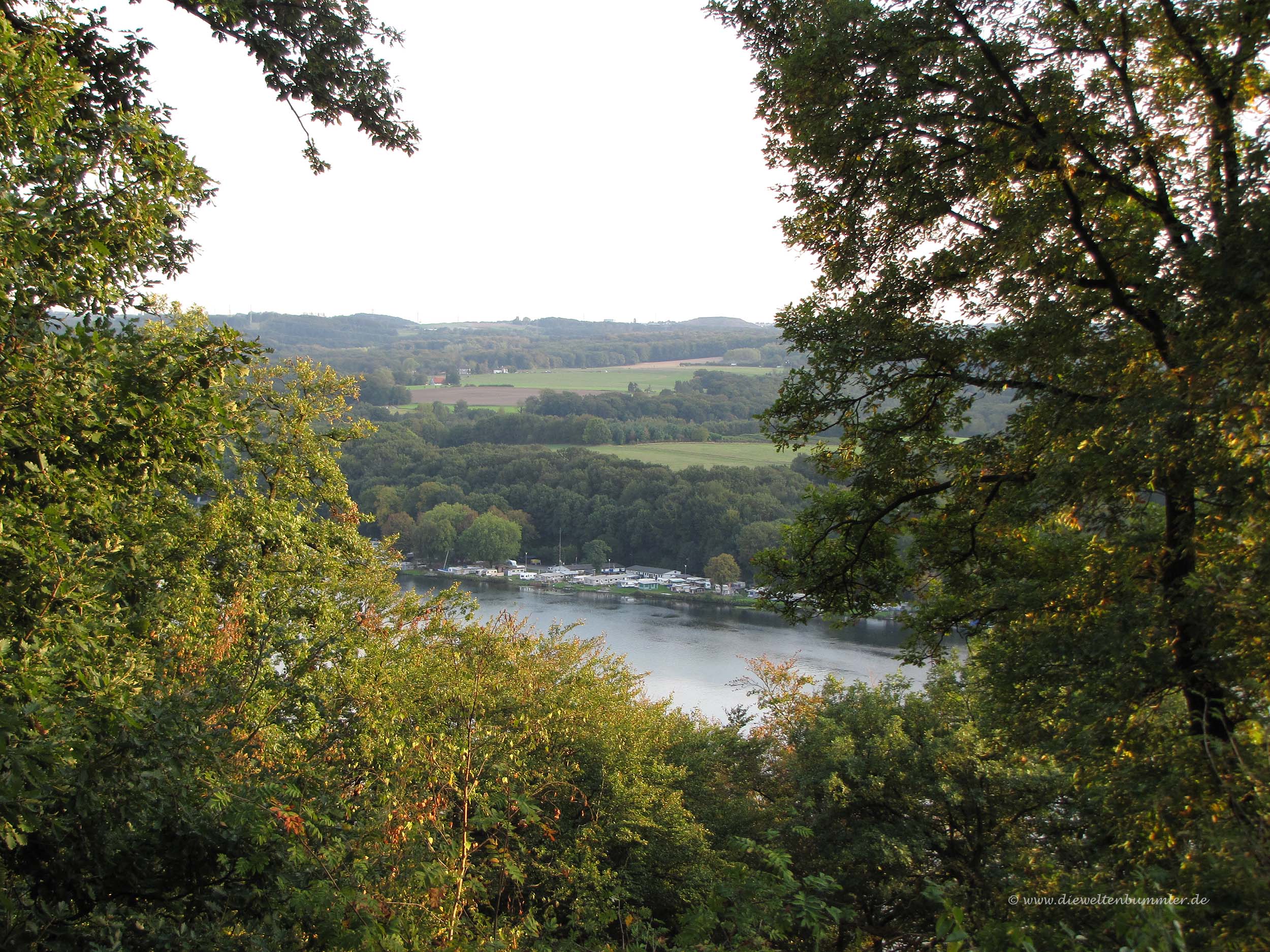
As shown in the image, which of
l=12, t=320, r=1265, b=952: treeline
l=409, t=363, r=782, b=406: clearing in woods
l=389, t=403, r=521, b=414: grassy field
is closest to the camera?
l=12, t=320, r=1265, b=952: treeline

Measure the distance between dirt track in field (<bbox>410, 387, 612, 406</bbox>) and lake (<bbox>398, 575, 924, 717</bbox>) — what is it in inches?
1470

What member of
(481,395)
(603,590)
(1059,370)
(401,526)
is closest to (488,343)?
(481,395)

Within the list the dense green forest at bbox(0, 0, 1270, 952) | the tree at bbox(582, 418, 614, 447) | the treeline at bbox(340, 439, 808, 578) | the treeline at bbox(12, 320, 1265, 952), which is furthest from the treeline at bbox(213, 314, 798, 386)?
the dense green forest at bbox(0, 0, 1270, 952)

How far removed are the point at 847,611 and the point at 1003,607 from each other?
1.14m

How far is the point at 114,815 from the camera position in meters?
3.14

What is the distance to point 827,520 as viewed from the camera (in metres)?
5.47

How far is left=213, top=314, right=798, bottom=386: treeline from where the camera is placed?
83375 millimetres

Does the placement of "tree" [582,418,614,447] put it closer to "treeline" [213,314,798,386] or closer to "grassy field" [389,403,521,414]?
"grassy field" [389,403,521,414]

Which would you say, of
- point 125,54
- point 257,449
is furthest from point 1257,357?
point 257,449

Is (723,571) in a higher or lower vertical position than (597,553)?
higher

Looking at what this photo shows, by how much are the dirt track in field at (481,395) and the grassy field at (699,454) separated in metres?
16.4

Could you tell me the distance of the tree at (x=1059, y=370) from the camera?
3.27m

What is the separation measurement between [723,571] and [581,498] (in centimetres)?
1387

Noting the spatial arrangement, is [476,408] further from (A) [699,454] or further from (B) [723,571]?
(B) [723,571]
